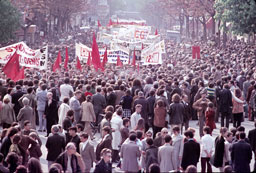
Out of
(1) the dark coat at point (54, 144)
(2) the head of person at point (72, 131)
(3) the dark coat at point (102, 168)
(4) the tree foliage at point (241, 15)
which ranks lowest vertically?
(3) the dark coat at point (102, 168)

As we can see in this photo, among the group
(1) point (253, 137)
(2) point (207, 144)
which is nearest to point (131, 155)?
(2) point (207, 144)

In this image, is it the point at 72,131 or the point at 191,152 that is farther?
the point at 72,131

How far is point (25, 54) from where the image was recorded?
77.6ft

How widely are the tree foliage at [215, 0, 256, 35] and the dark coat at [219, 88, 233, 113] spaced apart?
57.1ft

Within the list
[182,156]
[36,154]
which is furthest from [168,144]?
[36,154]

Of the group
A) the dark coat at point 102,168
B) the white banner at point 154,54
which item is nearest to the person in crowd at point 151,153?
the dark coat at point 102,168

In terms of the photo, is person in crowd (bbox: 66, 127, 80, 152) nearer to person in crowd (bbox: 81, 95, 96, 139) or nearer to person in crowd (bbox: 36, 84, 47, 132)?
person in crowd (bbox: 81, 95, 96, 139)

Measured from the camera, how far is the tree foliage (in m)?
36.1

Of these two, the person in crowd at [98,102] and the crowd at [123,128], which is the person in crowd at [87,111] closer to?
the crowd at [123,128]

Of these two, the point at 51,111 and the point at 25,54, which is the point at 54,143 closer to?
the point at 51,111

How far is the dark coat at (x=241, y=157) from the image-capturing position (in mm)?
12469

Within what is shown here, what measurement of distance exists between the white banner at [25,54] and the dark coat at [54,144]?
1066 cm

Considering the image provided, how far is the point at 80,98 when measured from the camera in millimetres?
19203

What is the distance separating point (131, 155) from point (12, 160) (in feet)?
7.97
